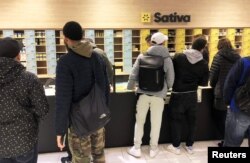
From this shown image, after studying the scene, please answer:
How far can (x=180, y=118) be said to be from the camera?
380 cm

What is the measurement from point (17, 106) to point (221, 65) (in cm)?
262

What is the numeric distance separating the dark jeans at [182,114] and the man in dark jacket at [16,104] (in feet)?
6.53

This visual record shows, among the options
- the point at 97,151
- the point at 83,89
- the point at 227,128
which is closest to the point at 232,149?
the point at 227,128

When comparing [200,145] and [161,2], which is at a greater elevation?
[161,2]

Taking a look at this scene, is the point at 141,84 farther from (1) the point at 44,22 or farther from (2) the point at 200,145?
(1) the point at 44,22

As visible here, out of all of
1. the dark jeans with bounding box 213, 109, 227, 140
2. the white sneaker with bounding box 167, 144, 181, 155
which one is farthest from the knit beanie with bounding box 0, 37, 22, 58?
the dark jeans with bounding box 213, 109, 227, 140

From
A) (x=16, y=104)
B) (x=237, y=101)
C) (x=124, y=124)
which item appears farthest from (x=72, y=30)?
(x=124, y=124)

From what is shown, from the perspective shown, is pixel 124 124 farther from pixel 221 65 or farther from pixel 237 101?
pixel 237 101

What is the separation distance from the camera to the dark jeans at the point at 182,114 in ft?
12.1

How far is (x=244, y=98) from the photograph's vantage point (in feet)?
9.00

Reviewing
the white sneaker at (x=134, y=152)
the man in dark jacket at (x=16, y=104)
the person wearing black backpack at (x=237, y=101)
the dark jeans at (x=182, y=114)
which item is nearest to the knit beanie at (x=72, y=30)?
the man in dark jacket at (x=16, y=104)

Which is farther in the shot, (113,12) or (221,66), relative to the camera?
(113,12)

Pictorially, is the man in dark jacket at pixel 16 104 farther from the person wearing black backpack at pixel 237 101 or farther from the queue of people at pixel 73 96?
the person wearing black backpack at pixel 237 101

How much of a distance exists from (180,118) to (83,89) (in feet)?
6.10
